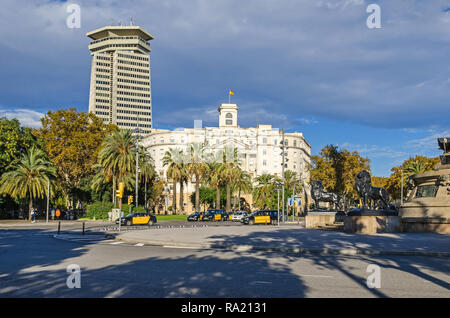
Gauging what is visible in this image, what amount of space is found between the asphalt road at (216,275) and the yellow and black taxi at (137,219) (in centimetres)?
2374

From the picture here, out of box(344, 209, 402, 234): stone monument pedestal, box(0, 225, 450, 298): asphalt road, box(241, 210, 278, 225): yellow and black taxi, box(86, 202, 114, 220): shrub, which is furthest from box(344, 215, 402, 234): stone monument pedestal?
box(86, 202, 114, 220): shrub

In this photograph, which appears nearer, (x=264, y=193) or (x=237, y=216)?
(x=237, y=216)

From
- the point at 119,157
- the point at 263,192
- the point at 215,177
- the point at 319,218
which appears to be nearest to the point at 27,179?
the point at 119,157

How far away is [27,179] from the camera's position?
49.4 meters

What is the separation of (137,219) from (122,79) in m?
146

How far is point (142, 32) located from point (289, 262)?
18434 centimetres

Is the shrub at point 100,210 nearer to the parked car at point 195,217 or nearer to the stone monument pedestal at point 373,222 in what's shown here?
the parked car at point 195,217

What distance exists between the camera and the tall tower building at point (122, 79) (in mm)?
175500

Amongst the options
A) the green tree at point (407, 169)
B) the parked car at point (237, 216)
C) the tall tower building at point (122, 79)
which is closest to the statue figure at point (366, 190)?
the parked car at point (237, 216)

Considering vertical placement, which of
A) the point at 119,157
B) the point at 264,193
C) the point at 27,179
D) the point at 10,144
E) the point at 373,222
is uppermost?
the point at 10,144

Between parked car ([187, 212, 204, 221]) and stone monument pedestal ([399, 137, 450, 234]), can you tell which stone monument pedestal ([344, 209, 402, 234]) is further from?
parked car ([187, 212, 204, 221])

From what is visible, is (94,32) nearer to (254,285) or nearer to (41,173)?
(41,173)

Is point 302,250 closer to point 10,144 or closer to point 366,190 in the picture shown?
point 366,190
